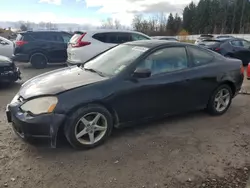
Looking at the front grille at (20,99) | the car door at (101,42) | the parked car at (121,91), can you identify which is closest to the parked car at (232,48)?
the car door at (101,42)

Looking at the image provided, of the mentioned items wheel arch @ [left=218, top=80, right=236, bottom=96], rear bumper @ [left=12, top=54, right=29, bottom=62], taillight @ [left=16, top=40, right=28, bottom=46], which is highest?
taillight @ [left=16, top=40, right=28, bottom=46]

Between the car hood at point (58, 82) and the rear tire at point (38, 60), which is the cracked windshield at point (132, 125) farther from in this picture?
the rear tire at point (38, 60)

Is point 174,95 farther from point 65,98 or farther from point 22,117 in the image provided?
point 22,117

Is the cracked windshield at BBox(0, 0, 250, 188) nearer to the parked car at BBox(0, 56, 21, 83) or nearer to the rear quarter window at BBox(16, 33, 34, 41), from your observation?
the parked car at BBox(0, 56, 21, 83)

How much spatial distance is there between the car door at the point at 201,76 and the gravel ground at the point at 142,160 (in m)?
0.50

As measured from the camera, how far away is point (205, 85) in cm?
441

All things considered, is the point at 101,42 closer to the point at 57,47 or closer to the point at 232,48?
the point at 57,47

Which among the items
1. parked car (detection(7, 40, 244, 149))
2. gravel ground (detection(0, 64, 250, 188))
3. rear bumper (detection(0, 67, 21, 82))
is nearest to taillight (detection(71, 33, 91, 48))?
rear bumper (detection(0, 67, 21, 82))

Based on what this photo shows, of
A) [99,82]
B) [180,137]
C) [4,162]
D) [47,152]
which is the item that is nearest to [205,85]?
[180,137]

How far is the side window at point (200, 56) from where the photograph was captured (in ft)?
14.3

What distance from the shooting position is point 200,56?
4465 mm

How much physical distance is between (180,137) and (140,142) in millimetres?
657

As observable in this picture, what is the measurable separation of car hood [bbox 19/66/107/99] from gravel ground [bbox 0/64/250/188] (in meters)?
0.73

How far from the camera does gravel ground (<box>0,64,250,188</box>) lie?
2789 mm
